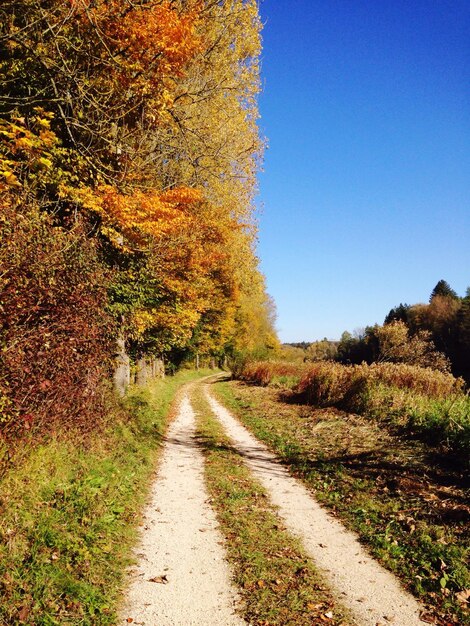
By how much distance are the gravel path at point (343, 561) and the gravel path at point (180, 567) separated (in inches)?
56.0

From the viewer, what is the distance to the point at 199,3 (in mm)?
11250

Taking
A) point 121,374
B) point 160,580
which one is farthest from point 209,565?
point 121,374

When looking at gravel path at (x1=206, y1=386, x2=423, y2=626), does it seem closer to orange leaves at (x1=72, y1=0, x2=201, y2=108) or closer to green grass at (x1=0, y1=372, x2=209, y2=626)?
green grass at (x1=0, y1=372, x2=209, y2=626)

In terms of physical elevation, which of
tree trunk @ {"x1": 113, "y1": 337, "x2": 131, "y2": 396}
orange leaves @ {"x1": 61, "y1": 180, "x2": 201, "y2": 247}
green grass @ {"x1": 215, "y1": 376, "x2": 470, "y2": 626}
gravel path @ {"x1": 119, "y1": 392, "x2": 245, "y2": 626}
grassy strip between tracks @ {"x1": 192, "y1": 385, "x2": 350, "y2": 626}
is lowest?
green grass @ {"x1": 215, "y1": 376, "x2": 470, "y2": 626}

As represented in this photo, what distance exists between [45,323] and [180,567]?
4228mm

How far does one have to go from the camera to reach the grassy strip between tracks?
14.7ft

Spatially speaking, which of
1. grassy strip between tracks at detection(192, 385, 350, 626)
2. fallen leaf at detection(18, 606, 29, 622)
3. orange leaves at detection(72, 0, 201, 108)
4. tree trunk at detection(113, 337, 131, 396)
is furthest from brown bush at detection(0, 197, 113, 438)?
tree trunk at detection(113, 337, 131, 396)

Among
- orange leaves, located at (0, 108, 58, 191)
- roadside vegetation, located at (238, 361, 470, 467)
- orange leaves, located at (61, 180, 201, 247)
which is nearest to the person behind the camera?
orange leaves, located at (0, 108, 58, 191)

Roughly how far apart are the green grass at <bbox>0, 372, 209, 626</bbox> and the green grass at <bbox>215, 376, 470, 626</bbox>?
153 inches

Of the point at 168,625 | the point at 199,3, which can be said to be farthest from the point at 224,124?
the point at 168,625

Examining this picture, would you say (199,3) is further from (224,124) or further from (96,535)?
(96,535)

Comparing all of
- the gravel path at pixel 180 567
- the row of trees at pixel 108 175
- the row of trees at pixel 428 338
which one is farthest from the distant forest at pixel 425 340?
the gravel path at pixel 180 567

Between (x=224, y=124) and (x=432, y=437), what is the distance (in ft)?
42.0

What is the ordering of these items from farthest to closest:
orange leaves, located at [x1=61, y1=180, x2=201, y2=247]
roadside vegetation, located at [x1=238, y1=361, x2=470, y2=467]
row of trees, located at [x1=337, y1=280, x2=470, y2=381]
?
1. row of trees, located at [x1=337, y1=280, x2=470, y2=381]
2. roadside vegetation, located at [x1=238, y1=361, x2=470, y2=467]
3. orange leaves, located at [x1=61, y1=180, x2=201, y2=247]
